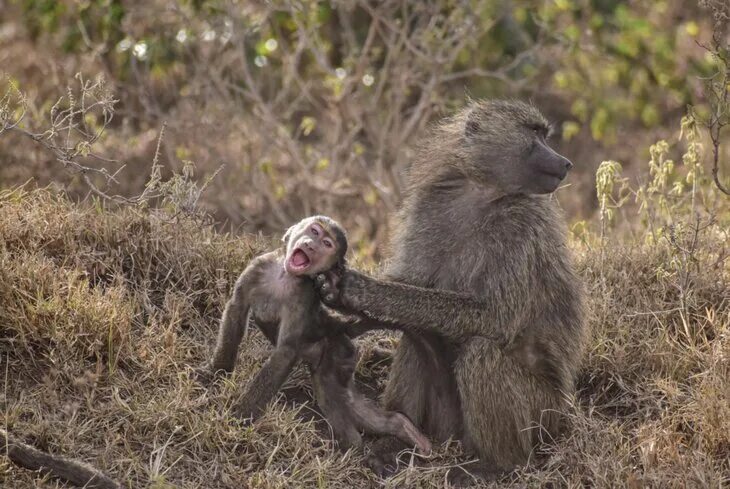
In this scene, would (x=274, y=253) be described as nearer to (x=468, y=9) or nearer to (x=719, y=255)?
(x=719, y=255)

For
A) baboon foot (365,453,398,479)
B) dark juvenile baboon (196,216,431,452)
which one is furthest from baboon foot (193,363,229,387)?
baboon foot (365,453,398,479)

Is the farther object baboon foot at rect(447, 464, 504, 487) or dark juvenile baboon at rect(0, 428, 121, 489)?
baboon foot at rect(447, 464, 504, 487)

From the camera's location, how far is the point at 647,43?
9.30 m

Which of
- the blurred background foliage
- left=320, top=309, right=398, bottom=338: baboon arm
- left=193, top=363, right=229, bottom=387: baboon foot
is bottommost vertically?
the blurred background foliage

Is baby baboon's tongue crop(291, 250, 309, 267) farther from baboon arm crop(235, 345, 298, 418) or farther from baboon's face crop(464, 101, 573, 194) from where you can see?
baboon's face crop(464, 101, 573, 194)

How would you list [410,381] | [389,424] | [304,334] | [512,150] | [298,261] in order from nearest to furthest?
1. [298,261]
2. [304,334]
3. [389,424]
4. [410,381]
5. [512,150]

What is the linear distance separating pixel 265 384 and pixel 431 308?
0.63 meters

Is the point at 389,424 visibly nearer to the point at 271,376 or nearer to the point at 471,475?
the point at 471,475

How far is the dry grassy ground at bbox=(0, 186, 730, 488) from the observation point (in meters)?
3.59

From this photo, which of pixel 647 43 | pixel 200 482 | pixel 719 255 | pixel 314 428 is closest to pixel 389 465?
pixel 314 428

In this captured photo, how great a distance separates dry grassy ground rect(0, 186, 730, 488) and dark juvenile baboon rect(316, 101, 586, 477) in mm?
152

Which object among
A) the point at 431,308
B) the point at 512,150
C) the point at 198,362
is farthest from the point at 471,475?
the point at 512,150

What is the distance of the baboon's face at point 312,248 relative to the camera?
3783 millimetres

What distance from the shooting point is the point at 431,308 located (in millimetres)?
3893
